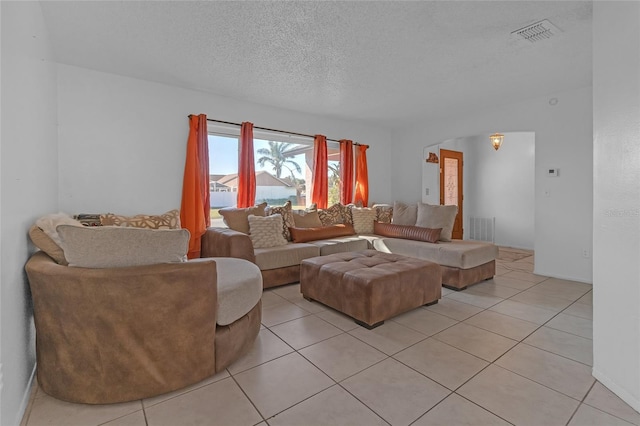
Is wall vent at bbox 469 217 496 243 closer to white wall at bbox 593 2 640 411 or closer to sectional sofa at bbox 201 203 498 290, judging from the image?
sectional sofa at bbox 201 203 498 290

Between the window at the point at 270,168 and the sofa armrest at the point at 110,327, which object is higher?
the window at the point at 270,168

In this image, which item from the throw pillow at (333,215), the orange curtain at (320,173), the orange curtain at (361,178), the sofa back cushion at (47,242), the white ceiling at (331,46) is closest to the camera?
the sofa back cushion at (47,242)

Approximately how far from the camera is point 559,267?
3.98 m

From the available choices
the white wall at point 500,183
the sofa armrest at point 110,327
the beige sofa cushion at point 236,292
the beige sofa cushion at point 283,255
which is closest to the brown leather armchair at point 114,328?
the sofa armrest at point 110,327

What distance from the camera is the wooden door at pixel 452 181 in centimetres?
619

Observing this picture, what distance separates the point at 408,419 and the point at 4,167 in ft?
7.10

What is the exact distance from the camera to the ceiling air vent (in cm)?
237

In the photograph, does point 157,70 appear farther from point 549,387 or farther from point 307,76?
point 549,387

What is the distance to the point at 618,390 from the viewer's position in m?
1.58

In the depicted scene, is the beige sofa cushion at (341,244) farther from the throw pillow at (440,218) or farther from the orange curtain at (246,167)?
the orange curtain at (246,167)

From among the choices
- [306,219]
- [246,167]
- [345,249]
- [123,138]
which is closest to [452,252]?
[345,249]

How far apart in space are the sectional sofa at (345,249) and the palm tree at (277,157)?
0.97m

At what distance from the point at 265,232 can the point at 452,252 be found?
222 cm

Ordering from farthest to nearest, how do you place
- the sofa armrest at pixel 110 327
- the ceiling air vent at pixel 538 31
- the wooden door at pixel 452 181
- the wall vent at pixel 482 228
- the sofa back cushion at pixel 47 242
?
1. the wall vent at pixel 482 228
2. the wooden door at pixel 452 181
3. the ceiling air vent at pixel 538 31
4. the sofa back cushion at pixel 47 242
5. the sofa armrest at pixel 110 327
